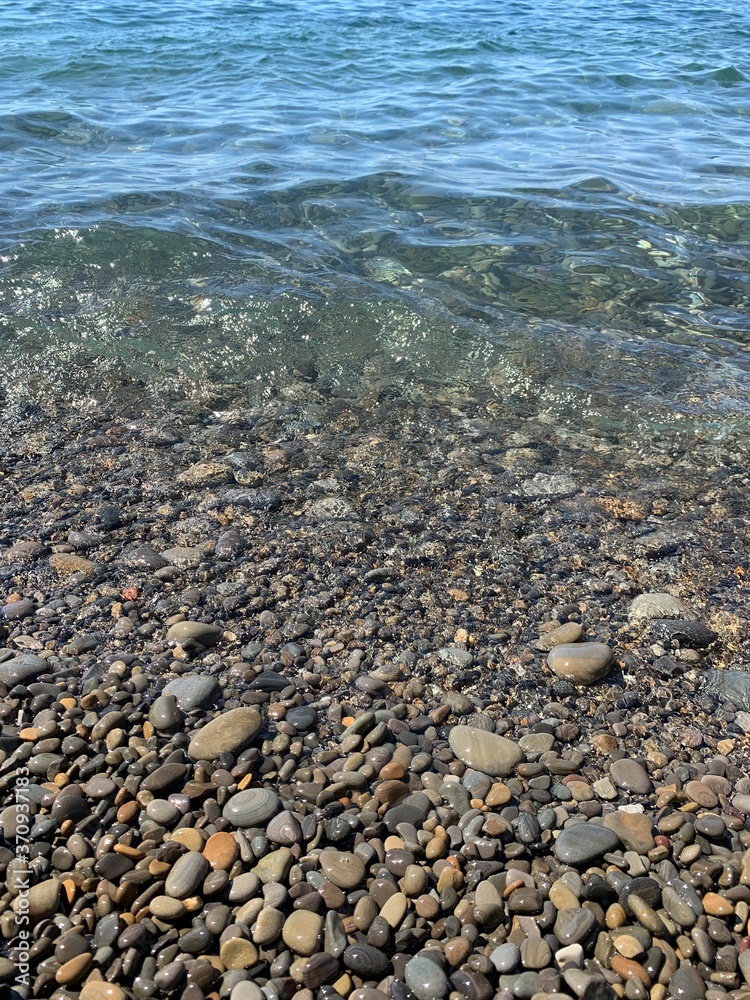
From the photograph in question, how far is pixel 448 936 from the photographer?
2.70 metres

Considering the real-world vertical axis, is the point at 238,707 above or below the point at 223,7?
below

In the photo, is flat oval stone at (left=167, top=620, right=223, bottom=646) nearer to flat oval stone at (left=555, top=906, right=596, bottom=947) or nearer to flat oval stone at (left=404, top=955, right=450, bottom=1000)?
flat oval stone at (left=404, top=955, right=450, bottom=1000)

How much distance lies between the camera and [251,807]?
10.1ft

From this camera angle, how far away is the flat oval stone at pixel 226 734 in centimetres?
332

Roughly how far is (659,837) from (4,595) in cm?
322

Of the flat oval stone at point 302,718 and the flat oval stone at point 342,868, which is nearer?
the flat oval stone at point 342,868

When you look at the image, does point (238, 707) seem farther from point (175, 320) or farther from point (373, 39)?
Answer: point (373, 39)

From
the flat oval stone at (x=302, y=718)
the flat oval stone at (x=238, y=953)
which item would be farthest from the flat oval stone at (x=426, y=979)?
the flat oval stone at (x=302, y=718)

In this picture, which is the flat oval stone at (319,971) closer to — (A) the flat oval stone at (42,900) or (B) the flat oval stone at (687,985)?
(A) the flat oval stone at (42,900)

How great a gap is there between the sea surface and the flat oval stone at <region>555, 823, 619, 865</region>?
128 inches

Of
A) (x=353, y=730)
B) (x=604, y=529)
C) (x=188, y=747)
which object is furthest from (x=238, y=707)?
(x=604, y=529)

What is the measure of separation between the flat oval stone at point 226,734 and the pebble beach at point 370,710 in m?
0.01

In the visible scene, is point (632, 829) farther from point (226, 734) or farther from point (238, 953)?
point (226, 734)

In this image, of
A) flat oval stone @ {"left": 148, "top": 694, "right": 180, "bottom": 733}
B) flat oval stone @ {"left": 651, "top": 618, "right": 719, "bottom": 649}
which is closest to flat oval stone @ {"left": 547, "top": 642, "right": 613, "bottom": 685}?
flat oval stone @ {"left": 651, "top": 618, "right": 719, "bottom": 649}
